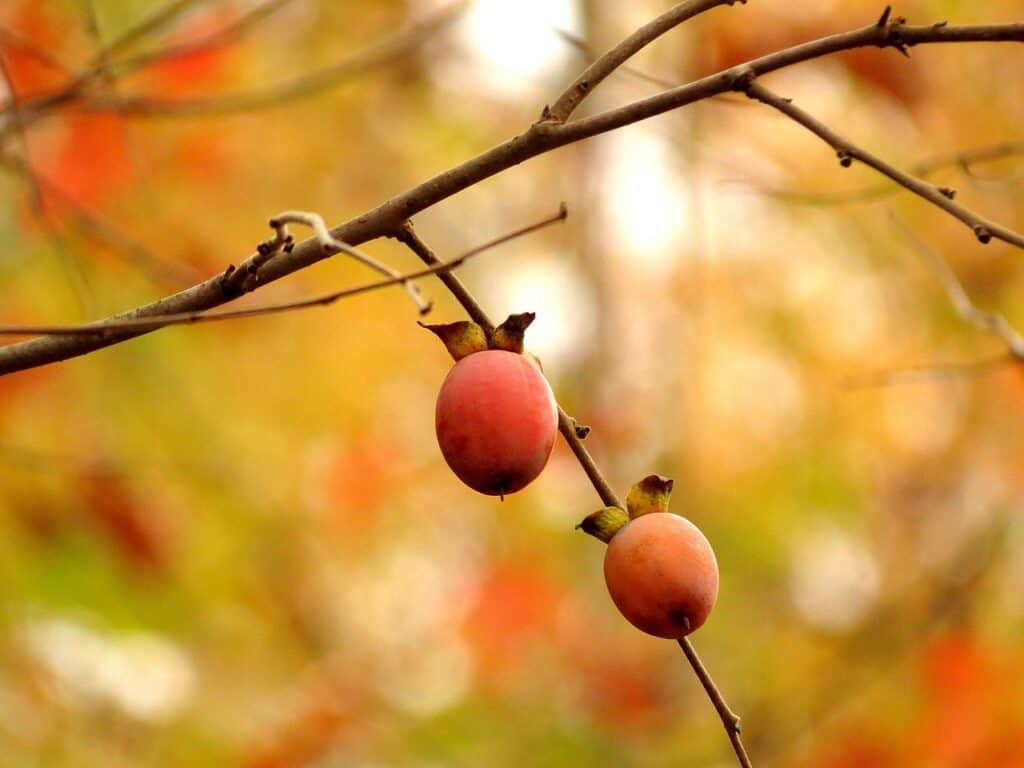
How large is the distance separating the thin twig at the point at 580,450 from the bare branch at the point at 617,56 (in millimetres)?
168

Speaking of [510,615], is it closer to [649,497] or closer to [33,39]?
[33,39]

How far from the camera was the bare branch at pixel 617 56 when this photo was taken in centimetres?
109

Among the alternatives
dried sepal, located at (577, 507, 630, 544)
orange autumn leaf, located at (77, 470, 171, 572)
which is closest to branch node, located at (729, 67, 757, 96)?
dried sepal, located at (577, 507, 630, 544)

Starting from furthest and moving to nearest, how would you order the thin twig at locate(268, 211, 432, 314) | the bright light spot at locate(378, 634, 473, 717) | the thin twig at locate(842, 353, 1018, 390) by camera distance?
the bright light spot at locate(378, 634, 473, 717), the thin twig at locate(842, 353, 1018, 390), the thin twig at locate(268, 211, 432, 314)

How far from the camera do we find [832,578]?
414 cm

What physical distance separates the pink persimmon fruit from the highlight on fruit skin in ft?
0.44

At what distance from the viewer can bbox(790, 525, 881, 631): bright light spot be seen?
152 inches

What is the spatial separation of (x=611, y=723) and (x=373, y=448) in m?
1.54

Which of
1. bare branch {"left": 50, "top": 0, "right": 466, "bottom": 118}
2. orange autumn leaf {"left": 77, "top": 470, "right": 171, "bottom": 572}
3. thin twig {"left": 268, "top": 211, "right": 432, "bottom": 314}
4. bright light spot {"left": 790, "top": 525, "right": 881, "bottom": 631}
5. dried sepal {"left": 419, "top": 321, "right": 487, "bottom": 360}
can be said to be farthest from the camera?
bright light spot {"left": 790, "top": 525, "right": 881, "bottom": 631}

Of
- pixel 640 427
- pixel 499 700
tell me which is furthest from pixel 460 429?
pixel 640 427

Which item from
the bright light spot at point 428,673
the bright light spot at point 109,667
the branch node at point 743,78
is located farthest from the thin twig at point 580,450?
the bright light spot at point 428,673

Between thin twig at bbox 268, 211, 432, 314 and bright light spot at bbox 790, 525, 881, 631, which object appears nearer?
thin twig at bbox 268, 211, 432, 314

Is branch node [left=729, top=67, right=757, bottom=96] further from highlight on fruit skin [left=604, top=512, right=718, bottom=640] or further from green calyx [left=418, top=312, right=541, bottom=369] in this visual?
highlight on fruit skin [left=604, top=512, right=718, bottom=640]

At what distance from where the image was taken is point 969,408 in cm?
386
